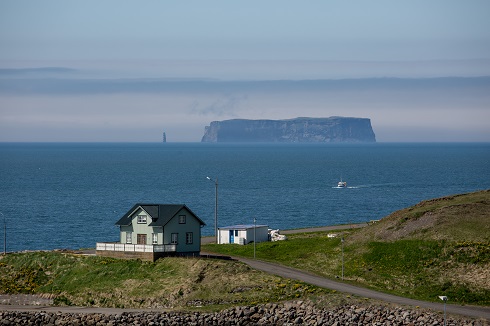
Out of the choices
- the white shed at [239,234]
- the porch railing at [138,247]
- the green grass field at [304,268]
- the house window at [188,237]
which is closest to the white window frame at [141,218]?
the porch railing at [138,247]

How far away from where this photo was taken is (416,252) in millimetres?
88312

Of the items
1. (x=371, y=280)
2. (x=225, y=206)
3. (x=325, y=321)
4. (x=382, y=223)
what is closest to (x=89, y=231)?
(x=225, y=206)

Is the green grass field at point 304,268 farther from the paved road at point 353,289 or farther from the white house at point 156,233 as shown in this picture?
the paved road at point 353,289

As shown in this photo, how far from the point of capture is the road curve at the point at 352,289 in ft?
239

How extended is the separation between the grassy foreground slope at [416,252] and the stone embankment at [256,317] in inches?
316

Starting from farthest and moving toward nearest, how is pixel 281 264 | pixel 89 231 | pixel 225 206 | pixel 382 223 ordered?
pixel 225 206, pixel 89 231, pixel 382 223, pixel 281 264

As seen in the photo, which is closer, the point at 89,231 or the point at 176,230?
the point at 176,230

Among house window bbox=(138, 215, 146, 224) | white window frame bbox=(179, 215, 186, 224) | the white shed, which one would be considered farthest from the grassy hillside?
the white shed

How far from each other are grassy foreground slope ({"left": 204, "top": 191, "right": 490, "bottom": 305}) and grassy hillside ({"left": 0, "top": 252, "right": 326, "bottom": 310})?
971cm

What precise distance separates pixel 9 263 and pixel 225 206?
90485mm

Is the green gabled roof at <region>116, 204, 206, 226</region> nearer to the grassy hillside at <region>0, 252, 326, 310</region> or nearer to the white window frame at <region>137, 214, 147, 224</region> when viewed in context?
the white window frame at <region>137, 214, 147, 224</region>

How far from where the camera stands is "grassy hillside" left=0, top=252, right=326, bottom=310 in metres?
78.8

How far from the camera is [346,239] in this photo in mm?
99000

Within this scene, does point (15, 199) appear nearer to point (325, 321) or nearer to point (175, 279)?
point (175, 279)
